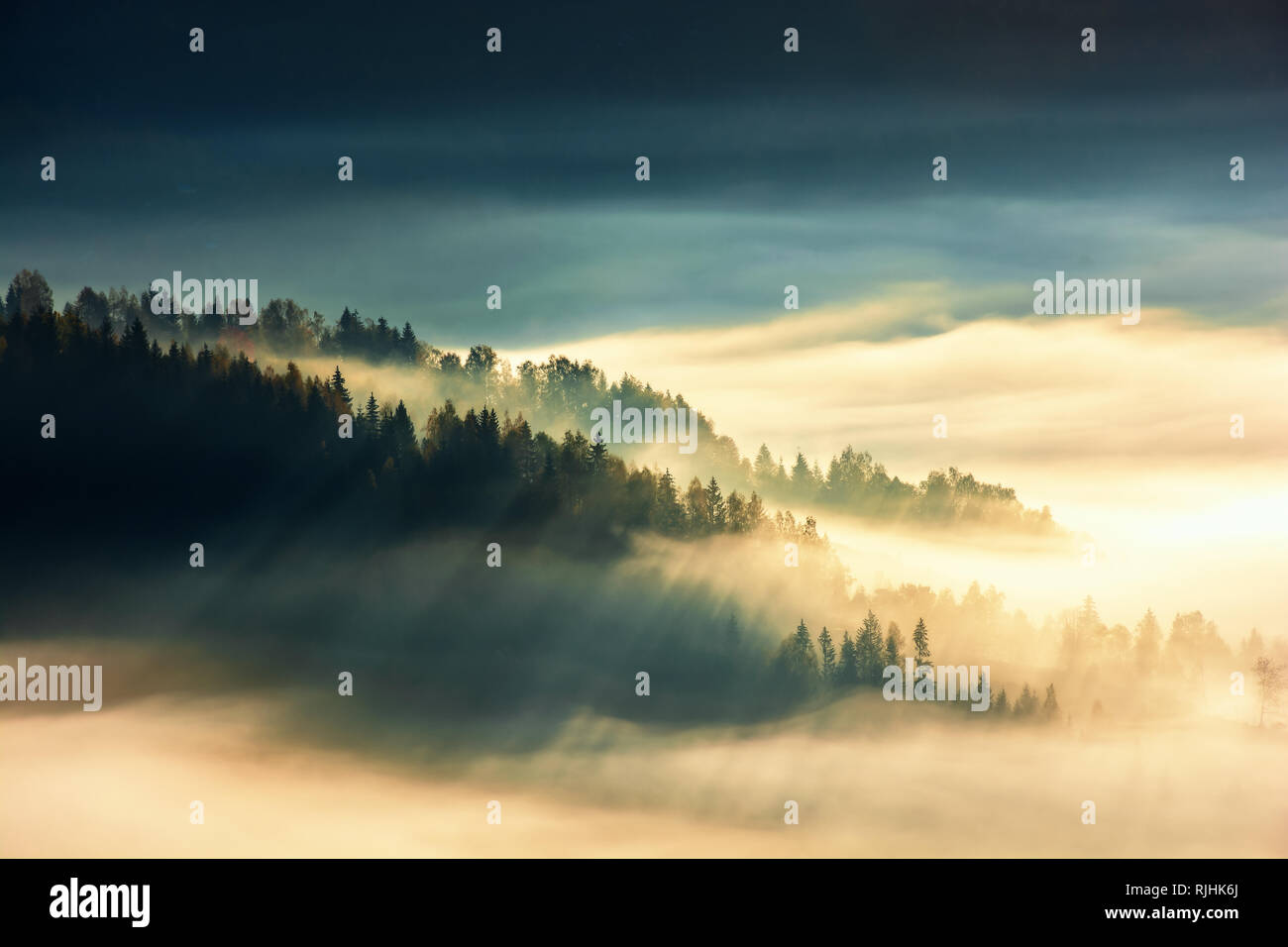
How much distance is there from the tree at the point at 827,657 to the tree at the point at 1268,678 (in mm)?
66796

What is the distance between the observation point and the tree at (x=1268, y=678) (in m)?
189

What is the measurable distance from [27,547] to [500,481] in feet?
204

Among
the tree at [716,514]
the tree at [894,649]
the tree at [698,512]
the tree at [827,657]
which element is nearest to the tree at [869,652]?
the tree at [894,649]

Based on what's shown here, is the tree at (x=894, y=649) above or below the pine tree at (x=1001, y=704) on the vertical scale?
above

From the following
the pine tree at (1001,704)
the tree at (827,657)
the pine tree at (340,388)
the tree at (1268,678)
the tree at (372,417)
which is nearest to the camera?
the pine tree at (340,388)

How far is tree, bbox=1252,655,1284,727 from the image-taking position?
18900 cm

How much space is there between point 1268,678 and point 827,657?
70441 mm

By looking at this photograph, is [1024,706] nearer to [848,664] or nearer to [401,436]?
[848,664]

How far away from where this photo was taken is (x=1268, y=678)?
190m

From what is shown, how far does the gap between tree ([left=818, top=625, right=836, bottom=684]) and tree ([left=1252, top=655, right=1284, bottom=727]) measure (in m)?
66.8

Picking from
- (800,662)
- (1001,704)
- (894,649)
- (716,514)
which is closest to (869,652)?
(894,649)

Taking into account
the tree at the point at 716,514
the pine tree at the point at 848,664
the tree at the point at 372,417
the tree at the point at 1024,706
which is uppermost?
the tree at the point at 372,417

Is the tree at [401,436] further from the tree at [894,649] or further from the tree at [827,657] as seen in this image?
the tree at [894,649]

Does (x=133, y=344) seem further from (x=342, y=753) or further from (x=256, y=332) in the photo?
(x=342, y=753)
